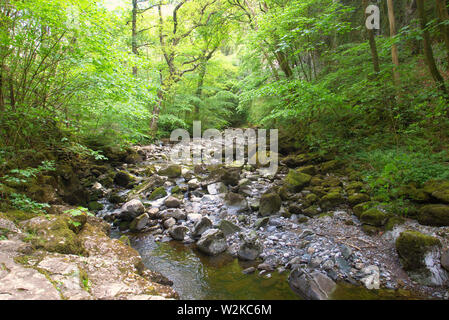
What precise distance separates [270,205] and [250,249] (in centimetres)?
154

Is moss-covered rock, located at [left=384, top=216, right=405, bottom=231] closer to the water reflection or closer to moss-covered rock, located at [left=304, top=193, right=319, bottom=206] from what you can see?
moss-covered rock, located at [left=304, top=193, right=319, bottom=206]

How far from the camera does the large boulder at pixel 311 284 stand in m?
2.82

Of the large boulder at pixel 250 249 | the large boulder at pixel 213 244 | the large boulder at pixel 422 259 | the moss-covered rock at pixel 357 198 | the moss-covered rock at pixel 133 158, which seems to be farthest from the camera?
the moss-covered rock at pixel 133 158

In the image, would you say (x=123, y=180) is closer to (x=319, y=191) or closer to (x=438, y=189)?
(x=319, y=191)

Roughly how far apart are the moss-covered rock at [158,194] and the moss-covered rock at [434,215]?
574cm

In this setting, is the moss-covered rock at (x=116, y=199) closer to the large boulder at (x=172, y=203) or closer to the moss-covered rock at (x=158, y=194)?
the moss-covered rock at (x=158, y=194)

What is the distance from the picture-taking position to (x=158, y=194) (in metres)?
6.38

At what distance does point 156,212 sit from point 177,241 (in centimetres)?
121

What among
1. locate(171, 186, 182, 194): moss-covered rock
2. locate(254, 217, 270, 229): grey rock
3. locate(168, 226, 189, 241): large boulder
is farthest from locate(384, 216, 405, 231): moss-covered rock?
locate(171, 186, 182, 194): moss-covered rock

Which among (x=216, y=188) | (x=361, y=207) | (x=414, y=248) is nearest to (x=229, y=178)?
(x=216, y=188)

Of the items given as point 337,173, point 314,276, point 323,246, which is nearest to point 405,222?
point 323,246

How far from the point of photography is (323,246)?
373cm

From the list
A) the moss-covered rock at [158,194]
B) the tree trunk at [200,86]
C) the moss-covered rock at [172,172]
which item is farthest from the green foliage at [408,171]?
the tree trunk at [200,86]

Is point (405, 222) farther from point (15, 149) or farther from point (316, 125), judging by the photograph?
point (15, 149)
